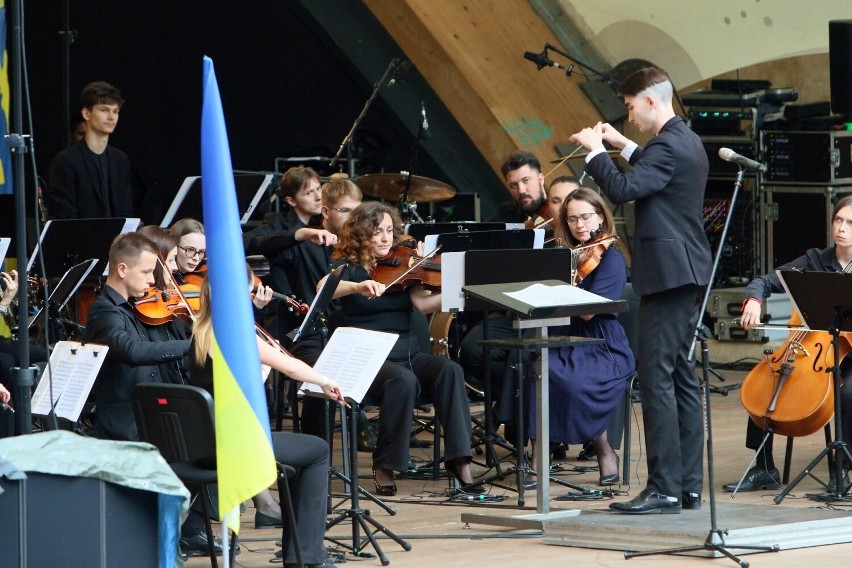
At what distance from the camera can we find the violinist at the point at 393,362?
18.7 feet

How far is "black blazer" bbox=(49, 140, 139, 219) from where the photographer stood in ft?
24.1

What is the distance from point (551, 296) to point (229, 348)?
1.35m

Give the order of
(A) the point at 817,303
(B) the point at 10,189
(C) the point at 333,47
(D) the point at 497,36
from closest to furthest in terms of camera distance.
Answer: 1. (A) the point at 817,303
2. (B) the point at 10,189
3. (D) the point at 497,36
4. (C) the point at 333,47

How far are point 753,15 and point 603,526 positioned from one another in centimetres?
472

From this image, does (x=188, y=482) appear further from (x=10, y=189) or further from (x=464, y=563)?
(x=10, y=189)

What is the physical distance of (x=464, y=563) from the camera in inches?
179

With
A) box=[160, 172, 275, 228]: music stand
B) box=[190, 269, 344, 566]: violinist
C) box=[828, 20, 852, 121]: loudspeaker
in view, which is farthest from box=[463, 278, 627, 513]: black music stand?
box=[828, 20, 852, 121]: loudspeaker

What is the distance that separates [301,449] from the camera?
14.2 feet

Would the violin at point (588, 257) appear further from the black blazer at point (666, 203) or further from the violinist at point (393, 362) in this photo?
the black blazer at point (666, 203)

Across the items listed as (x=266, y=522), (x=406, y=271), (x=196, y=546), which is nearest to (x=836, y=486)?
(x=406, y=271)

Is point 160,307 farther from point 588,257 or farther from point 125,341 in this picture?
point 588,257

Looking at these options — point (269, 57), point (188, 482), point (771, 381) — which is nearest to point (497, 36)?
point (269, 57)

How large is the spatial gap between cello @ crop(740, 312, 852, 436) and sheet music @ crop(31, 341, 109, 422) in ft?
8.35

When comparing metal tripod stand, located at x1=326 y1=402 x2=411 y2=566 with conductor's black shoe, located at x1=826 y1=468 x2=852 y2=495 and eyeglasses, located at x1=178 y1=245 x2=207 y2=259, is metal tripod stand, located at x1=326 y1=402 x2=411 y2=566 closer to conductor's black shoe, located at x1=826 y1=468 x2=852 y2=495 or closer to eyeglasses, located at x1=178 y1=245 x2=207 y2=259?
eyeglasses, located at x1=178 y1=245 x2=207 y2=259
